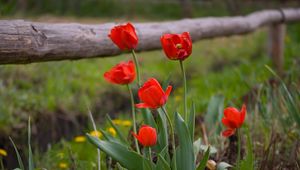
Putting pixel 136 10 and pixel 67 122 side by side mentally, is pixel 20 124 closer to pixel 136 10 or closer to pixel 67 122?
pixel 67 122

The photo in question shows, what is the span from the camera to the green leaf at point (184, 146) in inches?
49.9

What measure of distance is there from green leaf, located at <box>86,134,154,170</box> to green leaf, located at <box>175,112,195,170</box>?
11 centimetres

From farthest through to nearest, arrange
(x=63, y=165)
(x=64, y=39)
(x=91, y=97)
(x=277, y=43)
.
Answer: (x=277, y=43)
(x=91, y=97)
(x=63, y=165)
(x=64, y=39)

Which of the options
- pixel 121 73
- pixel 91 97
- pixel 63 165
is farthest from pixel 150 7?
pixel 121 73

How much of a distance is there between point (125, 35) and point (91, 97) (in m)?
2.55

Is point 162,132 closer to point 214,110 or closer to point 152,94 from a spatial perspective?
point 152,94

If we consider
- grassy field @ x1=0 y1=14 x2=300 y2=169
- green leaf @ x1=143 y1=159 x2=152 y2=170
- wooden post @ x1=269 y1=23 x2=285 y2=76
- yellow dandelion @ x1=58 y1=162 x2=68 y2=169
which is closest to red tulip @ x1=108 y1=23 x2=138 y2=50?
green leaf @ x1=143 y1=159 x2=152 y2=170

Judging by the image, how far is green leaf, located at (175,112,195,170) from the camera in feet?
4.16

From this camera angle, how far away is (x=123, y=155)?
4.20ft

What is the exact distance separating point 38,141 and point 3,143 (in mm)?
258

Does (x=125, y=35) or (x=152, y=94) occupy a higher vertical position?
(x=125, y=35)

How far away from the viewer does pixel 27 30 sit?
1.63 metres

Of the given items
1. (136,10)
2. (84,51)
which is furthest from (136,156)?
(136,10)

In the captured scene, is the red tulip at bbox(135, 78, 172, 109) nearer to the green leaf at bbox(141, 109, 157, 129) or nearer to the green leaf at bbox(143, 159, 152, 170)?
the green leaf at bbox(143, 159, 152, 170)
